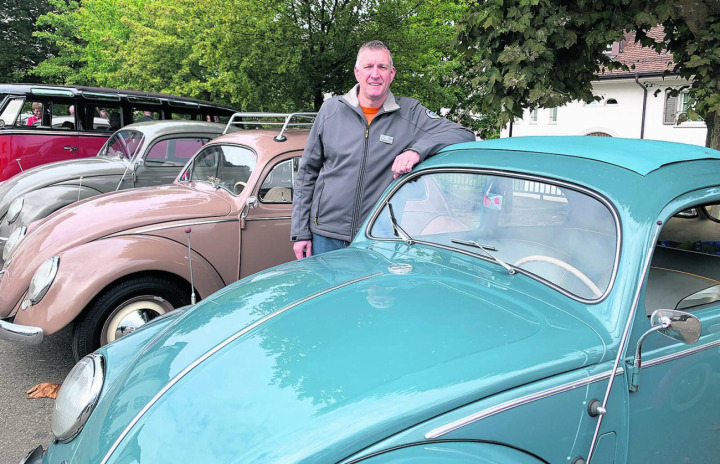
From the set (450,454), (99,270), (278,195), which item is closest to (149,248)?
(99,270)

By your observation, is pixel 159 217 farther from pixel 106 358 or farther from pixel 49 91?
pixel 49 91

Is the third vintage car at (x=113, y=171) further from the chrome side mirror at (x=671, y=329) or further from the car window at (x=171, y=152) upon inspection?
the chrome side mirror at (x=671, y=329)

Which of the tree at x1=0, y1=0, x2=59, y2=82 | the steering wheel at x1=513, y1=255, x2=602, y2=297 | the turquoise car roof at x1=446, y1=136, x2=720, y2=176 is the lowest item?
the steering wheel at x1=513, y1=255, x2=602, y2=297

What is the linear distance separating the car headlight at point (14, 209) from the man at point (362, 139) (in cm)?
461

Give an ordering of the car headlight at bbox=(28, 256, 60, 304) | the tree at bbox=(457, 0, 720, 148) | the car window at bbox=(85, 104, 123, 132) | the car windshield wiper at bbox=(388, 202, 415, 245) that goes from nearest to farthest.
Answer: the car windshield wiper at bbox=(388, 202, 415, 245), the car headlight at bbox=(28, 256, 60, 304), the tree at bbox=(457, 0, 720, 148), the car window at bbox=(85, 104, 123, 132)

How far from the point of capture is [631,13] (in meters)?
5.68

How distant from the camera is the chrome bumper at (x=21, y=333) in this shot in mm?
3625

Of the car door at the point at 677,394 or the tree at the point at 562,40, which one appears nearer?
the car door at the point at 677,394

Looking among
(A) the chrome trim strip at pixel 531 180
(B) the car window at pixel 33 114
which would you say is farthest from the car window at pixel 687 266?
(B) the car window at pixel 33 114

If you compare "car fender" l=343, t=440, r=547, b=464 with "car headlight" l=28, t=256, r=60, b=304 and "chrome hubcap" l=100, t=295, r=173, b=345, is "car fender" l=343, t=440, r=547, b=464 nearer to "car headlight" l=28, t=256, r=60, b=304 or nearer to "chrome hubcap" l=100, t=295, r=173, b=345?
"chrome hubcap" l=100, t=295, r=173, b=345

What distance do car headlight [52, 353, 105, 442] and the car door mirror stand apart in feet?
6.63

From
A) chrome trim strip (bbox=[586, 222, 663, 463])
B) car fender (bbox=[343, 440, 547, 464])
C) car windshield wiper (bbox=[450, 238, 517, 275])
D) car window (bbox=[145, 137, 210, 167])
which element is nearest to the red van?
car window (bbox=[145, 137, 210, 167])

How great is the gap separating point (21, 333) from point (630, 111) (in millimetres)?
28233

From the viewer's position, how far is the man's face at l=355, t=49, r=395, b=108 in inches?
132
